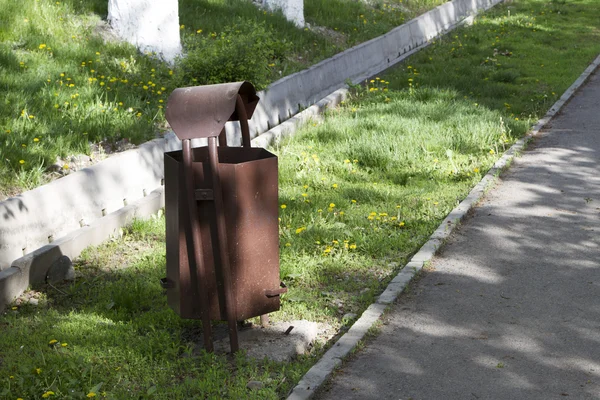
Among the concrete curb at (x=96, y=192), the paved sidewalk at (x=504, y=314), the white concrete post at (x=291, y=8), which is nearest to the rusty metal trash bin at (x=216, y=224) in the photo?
the paved sidewalk at (x=504, y=314)

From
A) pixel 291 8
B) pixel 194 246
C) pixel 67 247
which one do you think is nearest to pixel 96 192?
pixel 67 247

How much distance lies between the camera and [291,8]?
51.0 ft

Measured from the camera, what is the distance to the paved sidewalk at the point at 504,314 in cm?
454

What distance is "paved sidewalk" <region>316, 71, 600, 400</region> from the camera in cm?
454

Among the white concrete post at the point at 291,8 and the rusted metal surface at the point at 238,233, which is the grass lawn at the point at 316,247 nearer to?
the rusted metal surface at the point at 238,233

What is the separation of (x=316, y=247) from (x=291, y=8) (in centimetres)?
977

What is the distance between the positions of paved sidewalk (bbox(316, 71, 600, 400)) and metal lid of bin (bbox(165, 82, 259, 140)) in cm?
160

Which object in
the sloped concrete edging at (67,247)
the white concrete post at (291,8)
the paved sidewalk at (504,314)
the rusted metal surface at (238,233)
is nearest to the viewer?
the paved sidewalk at (504,314)

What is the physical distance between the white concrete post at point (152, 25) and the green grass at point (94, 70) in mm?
247

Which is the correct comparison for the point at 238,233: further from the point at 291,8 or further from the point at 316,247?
the point at 291,8

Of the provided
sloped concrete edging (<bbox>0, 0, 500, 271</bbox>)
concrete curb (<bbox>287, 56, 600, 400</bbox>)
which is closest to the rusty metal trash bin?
concrete curb (<bbox>287, 56, 600, 400</bbox>)

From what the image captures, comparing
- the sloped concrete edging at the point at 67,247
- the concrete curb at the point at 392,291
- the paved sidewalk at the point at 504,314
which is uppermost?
the sloped concrete edging at the point at 67,247

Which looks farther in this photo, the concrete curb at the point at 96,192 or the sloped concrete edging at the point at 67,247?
the concrete curb at the point at 96,192

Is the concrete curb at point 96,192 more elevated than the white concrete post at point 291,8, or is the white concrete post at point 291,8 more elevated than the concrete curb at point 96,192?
the white concrete post at point 291,8
